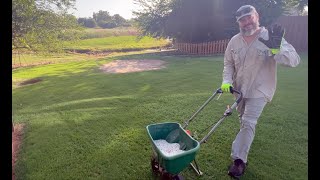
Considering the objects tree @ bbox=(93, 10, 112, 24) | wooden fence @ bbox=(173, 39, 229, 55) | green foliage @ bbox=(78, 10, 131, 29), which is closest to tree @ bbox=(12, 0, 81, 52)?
wooden fence @ bbox=(173, 39, 229, 55)

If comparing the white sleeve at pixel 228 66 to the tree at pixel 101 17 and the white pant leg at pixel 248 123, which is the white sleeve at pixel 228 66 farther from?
the tree at pixel 101 17

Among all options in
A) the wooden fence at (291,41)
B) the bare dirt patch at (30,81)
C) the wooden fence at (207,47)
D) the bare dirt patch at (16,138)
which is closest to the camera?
the bare dirt patch at (16,138)

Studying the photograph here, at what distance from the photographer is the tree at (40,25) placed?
25.6 feet

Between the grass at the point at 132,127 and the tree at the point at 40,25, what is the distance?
159 centimetres

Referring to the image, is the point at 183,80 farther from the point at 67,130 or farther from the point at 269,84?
the point at 269,84

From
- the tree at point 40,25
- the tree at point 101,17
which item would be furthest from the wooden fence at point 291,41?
the tree at point 101,17

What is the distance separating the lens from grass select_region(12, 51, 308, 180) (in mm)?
4141

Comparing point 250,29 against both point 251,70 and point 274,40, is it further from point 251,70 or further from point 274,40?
point 251,70

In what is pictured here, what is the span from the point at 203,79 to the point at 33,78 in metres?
7.19

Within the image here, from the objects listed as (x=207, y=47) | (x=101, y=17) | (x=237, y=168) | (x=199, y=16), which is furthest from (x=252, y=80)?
(x=101, y=17)

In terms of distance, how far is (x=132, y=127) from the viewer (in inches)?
223

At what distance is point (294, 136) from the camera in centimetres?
502

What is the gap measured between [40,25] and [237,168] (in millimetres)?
7807

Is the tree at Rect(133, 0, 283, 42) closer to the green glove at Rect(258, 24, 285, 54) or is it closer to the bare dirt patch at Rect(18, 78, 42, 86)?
the bare dirt patch at Rect(18, 78, 42, 86)
